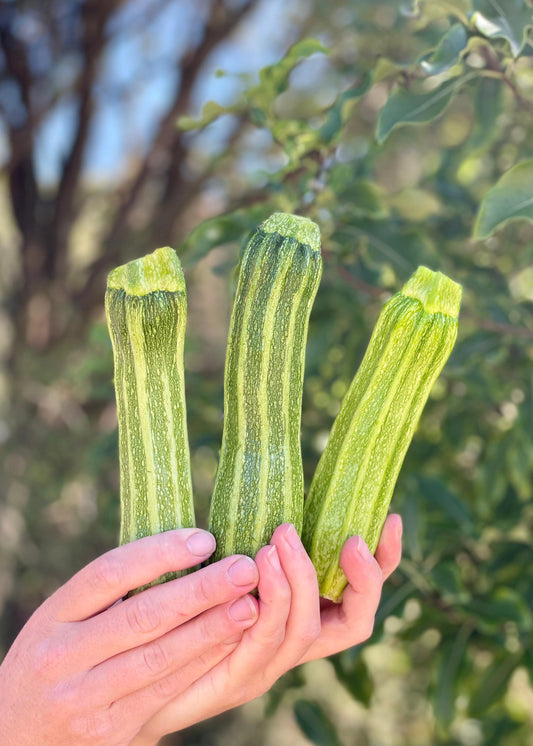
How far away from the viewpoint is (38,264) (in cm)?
456

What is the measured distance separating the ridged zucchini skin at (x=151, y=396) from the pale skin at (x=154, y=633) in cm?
8

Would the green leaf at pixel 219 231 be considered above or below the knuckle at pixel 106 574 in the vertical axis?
above

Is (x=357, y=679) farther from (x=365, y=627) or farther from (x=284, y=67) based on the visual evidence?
(x=284, y=67)

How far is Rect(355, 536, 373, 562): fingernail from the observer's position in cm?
106

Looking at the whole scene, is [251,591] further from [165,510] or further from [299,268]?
[299,268]

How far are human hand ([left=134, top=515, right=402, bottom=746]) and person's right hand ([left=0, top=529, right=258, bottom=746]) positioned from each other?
0.03 m

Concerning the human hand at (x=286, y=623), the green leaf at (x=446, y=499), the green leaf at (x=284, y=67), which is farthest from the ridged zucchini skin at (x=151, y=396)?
the green leaf at (x=446, y=499)

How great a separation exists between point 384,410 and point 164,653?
505 millimetres

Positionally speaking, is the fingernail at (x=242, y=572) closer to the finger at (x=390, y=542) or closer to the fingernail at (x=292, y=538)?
the fingernail at (x=292, y=538)

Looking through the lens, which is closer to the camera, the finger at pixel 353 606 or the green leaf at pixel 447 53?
the finger at pixel 353 606

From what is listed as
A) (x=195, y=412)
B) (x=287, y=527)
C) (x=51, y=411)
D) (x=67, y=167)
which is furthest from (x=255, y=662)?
(x=67, y=167)

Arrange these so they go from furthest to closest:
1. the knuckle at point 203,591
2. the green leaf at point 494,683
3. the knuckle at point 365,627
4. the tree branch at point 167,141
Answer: the tree branch at point 167,141 → the green leaf at point 494,683 → the knuckle at point 365,627 → the knuckle at point 203,591

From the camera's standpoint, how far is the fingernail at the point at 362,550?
1.06m

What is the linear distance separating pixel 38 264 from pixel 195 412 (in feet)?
9.31
